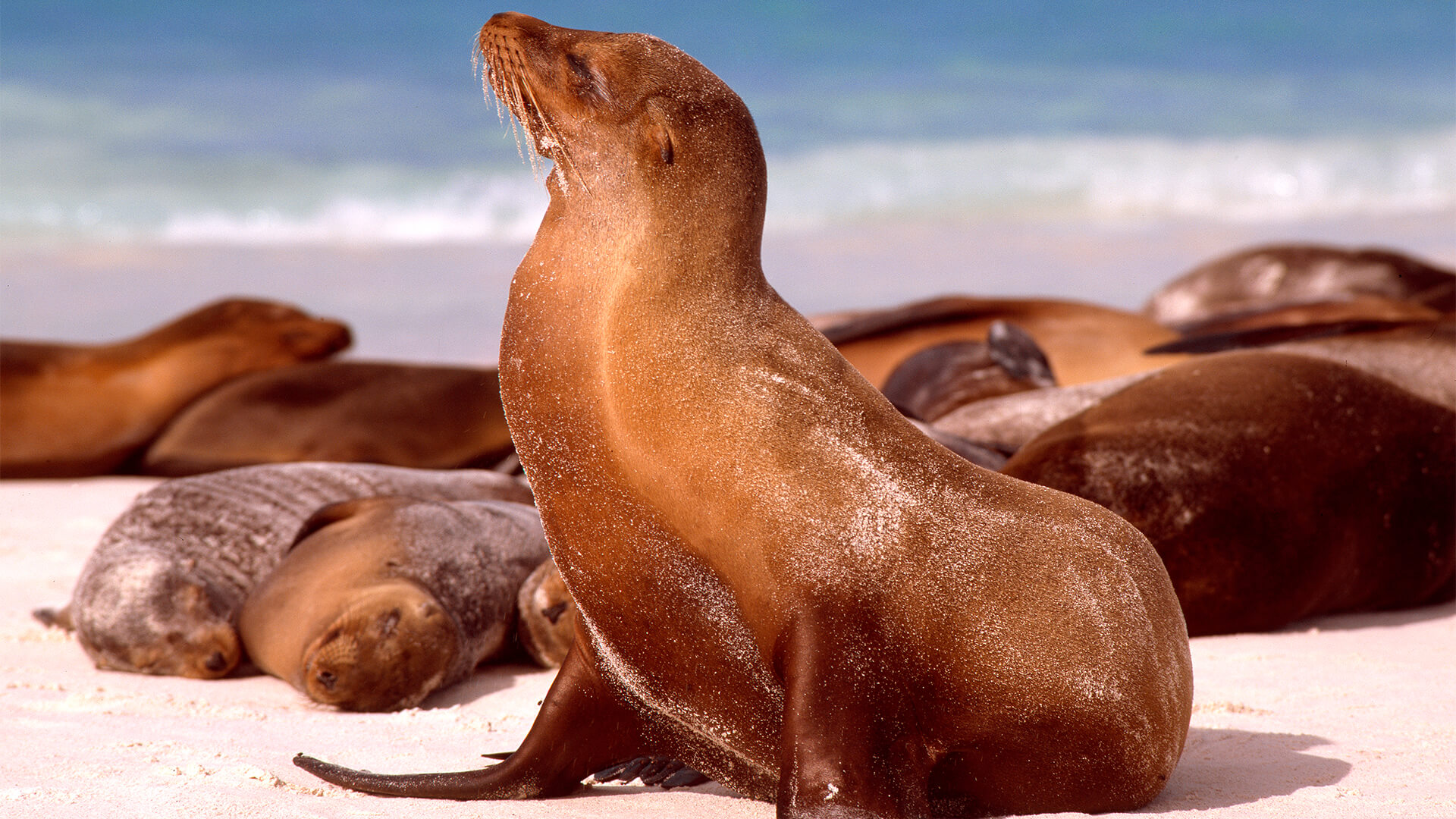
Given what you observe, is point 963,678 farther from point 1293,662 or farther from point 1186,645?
point 1293,662

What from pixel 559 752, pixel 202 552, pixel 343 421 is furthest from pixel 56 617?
pixel 559 752

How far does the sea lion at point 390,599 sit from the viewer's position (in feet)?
12.9

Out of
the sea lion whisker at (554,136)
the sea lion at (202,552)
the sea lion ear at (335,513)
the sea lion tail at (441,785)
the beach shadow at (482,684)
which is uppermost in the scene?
the sea lion whisker at (554,136)

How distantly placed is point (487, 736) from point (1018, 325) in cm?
491

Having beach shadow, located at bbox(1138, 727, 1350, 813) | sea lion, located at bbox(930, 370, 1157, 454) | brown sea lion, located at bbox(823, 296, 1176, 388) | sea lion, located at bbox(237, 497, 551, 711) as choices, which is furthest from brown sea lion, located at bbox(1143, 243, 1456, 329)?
beach shadow, located at bbox(1138, 727, 1350, 813)

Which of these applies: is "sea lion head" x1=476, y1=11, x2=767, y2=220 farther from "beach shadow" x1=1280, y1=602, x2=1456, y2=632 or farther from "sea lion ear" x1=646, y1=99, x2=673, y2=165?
"beach shadow" x1=1280, y1=602, x2=1456, y2=632

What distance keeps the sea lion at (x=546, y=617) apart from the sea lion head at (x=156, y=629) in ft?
2.85

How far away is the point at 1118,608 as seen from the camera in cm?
258

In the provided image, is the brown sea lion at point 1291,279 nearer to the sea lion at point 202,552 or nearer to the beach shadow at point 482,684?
the sea lion at point 202,552

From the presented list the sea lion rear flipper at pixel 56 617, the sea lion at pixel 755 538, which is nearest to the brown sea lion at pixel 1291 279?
the sea lion rear flipper at pixel 56 617

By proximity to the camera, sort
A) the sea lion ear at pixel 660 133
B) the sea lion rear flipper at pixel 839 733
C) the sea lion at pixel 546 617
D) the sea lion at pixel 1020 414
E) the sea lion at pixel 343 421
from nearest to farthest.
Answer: the sea lion rear flipper at pixel 839 733, the sea lion ear at pixel 660 133, the sea lion at pixel 546 617, the sea lion at pixel 1020 414, the sea lion at pixel 343 421

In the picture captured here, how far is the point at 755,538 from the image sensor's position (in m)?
2.42

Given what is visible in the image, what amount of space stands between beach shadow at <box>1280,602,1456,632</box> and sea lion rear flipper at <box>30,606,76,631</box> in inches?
152

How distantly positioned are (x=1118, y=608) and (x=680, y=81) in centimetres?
123
